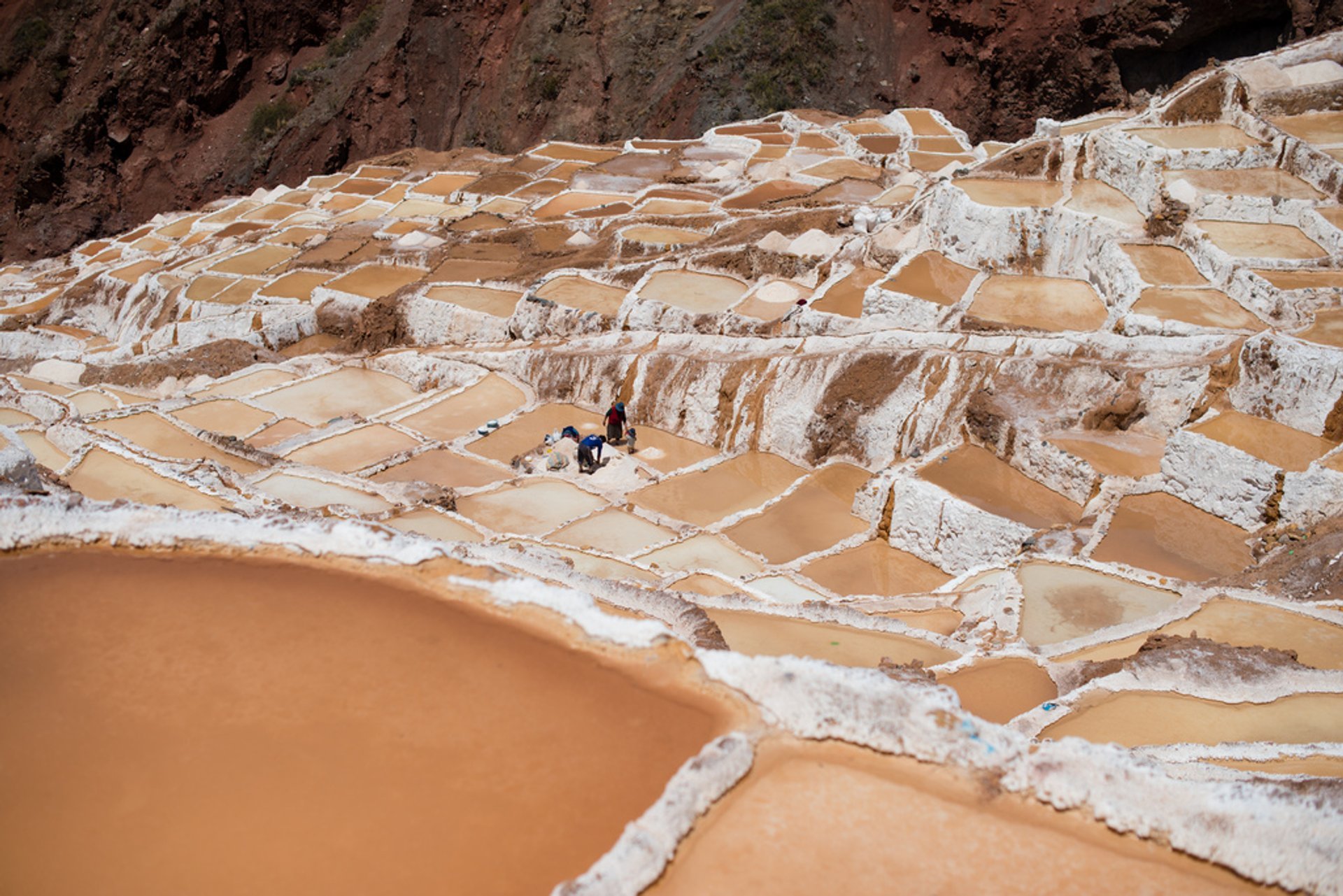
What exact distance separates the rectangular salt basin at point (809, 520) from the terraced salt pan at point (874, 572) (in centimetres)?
35

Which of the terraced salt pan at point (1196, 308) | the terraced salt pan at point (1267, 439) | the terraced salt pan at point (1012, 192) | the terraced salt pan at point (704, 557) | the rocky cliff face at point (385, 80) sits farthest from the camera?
the rocky cliff face at point (385, 80)

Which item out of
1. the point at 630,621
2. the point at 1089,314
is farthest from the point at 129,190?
the point at 630,621

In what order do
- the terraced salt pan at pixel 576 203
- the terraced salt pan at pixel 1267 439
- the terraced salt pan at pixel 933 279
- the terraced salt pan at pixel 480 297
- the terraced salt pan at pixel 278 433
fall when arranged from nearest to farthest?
the terraced salt pan at pixel 1267 439
the terraced salt pan at pixel 278 433
the terraced salt pan at pixel 933 279
the terraced salt pan at pixel 480 297
the terraced salt pan at pixel 576 203

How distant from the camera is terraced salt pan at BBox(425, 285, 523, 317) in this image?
1895 centimetres

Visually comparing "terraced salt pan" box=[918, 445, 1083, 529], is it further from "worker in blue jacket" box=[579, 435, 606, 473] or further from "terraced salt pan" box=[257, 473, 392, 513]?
"terraced salt pan" box=[257, 473, 392, 513]

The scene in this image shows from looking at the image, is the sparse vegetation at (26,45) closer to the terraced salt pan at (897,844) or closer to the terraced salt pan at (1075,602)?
the terraced salt pan at (1075,602)

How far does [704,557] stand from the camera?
11.4 metres

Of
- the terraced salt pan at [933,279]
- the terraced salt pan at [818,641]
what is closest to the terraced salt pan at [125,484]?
the terraced salt pan at [818,641]

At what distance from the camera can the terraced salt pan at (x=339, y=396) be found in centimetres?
1650

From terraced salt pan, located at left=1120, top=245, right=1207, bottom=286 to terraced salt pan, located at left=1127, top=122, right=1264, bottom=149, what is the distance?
8.46 feet

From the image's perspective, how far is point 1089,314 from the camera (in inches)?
577

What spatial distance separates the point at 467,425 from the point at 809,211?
872 cm

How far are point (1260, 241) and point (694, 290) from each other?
28.6 ft

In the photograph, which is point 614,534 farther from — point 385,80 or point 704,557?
point 385,80
